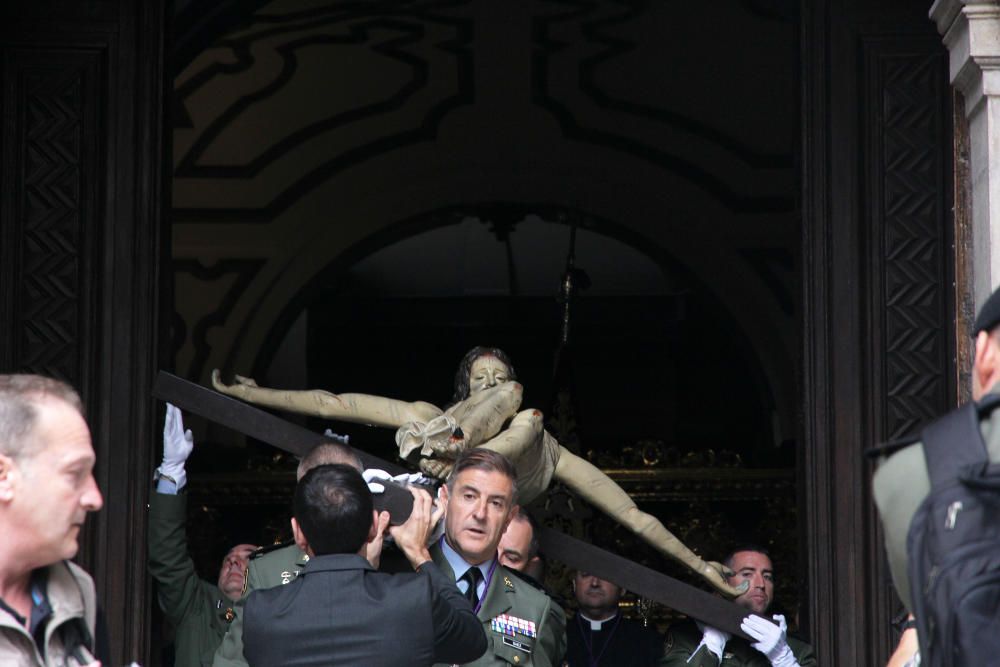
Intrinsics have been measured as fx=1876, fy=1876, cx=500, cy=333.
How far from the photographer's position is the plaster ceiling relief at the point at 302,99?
9.38 m

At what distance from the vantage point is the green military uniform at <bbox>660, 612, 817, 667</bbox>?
5648mm

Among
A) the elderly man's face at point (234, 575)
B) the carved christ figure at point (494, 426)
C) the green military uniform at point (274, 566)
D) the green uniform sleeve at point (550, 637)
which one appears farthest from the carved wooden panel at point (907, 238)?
the elderly man's face at point (234, 575)

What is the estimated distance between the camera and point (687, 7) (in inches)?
359

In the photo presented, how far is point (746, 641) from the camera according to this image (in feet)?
18.9

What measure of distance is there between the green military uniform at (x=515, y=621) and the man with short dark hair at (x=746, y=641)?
949mm

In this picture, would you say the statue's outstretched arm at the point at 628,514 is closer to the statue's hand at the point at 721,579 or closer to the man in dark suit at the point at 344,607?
the statue's hand at the point at 721,579

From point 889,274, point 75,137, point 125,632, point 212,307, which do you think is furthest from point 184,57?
point 212,307

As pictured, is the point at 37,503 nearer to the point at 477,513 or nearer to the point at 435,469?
the point at 477,513

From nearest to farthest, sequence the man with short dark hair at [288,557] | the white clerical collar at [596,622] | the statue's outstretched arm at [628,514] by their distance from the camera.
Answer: the man with short dark hair at [288,557], the statue's outstretched arm at [628,514], the white clerical collar at [596,622]

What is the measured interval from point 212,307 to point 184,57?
3.81 metres

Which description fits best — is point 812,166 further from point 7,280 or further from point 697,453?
point 697,453

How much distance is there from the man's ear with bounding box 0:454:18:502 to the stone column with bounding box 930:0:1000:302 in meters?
2.84

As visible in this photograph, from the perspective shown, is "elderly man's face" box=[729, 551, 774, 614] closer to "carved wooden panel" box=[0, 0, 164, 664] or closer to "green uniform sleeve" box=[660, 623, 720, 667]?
"green uniform sleeve" box=[660, 623, 720, 667]

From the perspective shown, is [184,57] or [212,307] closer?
[184,57]
